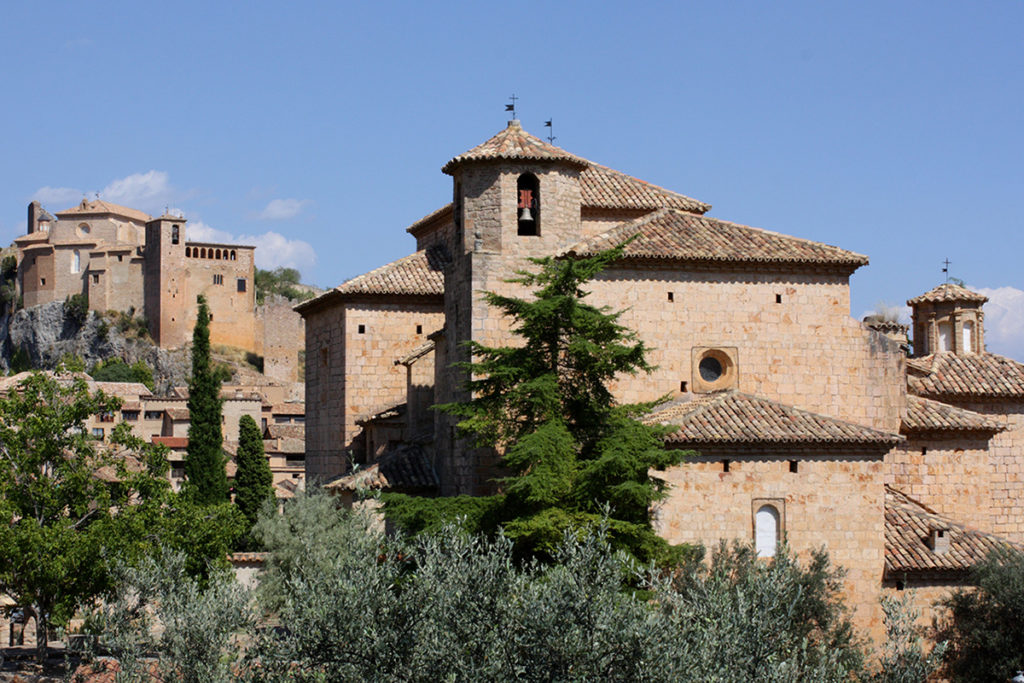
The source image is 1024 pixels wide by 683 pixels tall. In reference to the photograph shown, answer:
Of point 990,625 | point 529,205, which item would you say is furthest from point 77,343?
point 990,625

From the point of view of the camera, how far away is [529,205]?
22922mm

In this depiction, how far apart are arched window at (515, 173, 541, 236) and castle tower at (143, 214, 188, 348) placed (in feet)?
221

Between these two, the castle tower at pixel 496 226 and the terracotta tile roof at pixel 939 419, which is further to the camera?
the terracotta tile roof at pixel 939 419

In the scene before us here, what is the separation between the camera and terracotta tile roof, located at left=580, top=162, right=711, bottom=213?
2528 cm

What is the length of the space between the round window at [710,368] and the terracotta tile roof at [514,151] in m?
4.34

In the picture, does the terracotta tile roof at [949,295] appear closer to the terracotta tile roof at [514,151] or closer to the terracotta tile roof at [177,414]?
the terracotta tile roof at [514,151]

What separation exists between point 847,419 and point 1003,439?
5.40 meters

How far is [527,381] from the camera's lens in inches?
755

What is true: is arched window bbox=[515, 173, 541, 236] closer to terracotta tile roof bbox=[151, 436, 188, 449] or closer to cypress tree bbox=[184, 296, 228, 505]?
cypress tree bbox=[184, 296, 228, 505]

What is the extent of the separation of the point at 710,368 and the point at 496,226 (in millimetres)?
4593

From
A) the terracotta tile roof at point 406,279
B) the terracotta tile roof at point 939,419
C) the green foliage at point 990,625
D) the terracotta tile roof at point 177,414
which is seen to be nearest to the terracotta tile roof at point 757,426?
the green foliage at point 990,625

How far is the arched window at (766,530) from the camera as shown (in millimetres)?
18891

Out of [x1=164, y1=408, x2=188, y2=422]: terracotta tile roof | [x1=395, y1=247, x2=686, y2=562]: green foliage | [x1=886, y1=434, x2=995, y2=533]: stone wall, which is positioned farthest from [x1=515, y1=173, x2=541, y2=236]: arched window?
[x1=164, y1=408, x2=188, y2=422]: terracotta tile roof

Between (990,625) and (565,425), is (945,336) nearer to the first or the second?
(990,625)
